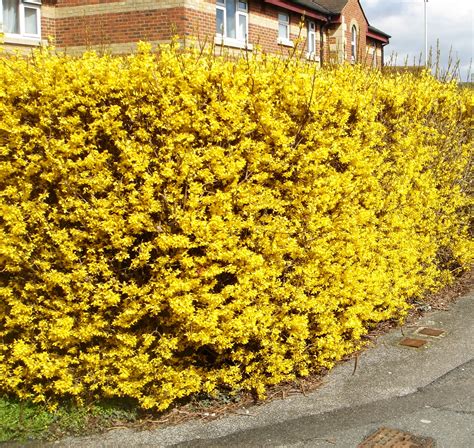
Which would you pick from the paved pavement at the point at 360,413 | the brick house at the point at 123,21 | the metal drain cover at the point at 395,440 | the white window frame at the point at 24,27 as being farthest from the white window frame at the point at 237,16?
the metal drain cover at the point at 395,440

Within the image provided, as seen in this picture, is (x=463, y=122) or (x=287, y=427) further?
(x=463, y=122)

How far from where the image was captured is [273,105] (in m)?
4.33

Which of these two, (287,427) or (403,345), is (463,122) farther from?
(287,427)

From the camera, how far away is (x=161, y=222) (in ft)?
13.2

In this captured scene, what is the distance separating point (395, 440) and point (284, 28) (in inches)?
713

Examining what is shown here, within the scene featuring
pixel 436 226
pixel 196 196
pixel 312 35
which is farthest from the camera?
pixel 312 35

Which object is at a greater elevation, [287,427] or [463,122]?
[463,122]

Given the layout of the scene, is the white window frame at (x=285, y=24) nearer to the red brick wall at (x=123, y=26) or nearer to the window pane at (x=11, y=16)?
the red brick wall at (x=123, y=26)

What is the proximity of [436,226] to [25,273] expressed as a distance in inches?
186

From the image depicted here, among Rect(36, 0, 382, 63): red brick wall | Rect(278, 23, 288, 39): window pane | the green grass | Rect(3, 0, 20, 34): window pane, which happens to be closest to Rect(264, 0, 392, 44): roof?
Rect(278, 23, 288, 39): window pane

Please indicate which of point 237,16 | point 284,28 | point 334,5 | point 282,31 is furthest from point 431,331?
point 334,5

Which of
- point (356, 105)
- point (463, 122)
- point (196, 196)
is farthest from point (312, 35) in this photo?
point (196, 196)

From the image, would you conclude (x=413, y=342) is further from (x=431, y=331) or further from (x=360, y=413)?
(x=360, y=413)

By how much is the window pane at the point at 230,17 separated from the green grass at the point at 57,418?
1435 centimetres
